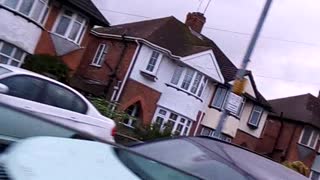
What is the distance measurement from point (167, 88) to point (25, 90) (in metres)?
25.2

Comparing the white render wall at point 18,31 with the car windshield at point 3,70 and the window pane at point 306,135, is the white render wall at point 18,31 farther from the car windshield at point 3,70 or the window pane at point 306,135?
the window pane at point 306,135

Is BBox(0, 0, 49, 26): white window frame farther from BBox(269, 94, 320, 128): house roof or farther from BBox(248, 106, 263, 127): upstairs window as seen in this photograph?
BBox(269, 94, 320, 128): house roof

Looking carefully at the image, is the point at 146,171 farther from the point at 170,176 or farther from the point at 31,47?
the point at 31,47

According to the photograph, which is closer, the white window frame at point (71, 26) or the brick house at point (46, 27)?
the brick house at point (46, 27)

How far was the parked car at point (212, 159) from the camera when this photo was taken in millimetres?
5148

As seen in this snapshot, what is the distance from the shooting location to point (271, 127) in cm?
4591

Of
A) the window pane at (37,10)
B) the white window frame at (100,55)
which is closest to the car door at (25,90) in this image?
the window pane at (37,10)

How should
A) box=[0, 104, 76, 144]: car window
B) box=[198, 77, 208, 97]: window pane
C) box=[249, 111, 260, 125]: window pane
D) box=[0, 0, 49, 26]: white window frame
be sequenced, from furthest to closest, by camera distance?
1. box=[249, 111, 260, 125]: window pane
2. box=[198, 77, 208, 97]: window pane
3. box=[0, 0, 49, 26]: white window frame
4. box=[0, 104, 76, 144]: car window

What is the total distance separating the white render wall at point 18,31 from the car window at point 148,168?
20260mm

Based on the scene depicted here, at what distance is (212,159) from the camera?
541cm

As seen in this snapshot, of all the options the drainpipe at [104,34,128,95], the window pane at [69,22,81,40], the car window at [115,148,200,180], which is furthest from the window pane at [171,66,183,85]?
the car window at [115,148,200,180]

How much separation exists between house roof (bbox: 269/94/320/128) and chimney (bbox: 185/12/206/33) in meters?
10.8

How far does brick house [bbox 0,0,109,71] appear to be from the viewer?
2306 cm

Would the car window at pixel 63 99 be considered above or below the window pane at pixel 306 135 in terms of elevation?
below
